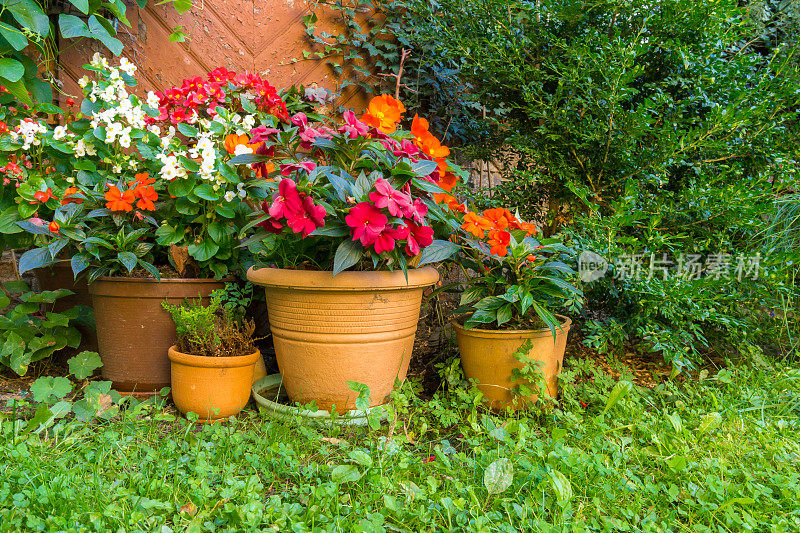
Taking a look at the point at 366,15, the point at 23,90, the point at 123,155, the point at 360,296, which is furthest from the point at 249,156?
the point at 366,15

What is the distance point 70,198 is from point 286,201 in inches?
34.9

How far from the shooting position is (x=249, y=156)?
4.98ft

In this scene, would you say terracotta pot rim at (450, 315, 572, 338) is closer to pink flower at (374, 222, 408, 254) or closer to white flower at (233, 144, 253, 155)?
pink flower at (374, 222, 408, 254)

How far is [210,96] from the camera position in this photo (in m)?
2.12

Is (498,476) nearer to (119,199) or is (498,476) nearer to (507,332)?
(507,332)

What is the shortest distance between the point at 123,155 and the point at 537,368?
160 cm

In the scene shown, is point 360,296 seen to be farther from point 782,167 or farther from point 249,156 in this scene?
point 782,167

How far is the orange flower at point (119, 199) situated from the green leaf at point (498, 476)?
1.32 meters

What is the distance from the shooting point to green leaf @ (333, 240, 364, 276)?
1.44 metres

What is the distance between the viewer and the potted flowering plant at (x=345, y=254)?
142 cm

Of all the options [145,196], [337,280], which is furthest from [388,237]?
[145,196]

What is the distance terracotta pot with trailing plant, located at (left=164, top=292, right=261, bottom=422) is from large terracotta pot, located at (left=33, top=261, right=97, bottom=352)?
0.62 m

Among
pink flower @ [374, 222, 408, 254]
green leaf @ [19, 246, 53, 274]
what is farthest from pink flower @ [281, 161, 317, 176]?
green leaf @ [19, 246, 53, 274]

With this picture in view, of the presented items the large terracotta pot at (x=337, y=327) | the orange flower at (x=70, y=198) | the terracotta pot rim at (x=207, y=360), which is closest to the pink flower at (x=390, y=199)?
the large terracotta pot at (x=337, y=327)
